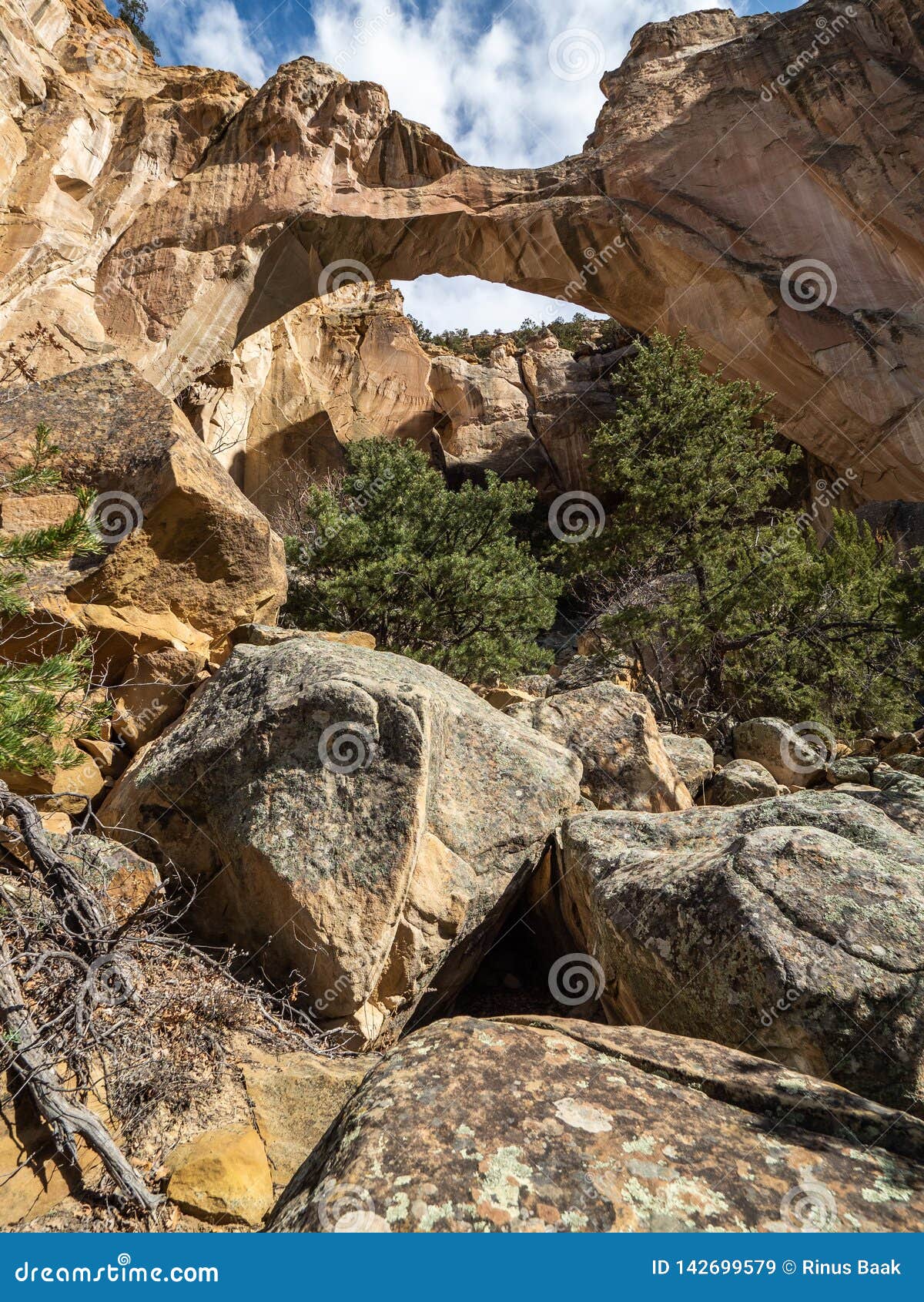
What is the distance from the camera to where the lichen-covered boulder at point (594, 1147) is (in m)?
1.83

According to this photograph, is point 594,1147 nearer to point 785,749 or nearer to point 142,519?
point 142,519

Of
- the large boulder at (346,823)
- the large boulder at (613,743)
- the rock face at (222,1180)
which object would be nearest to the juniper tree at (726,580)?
the large boulder at (613,743)

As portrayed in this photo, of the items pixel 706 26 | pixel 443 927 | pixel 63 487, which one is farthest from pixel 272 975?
pixel 706 26

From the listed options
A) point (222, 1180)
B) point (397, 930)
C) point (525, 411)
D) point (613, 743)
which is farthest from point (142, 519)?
point (525, 411)

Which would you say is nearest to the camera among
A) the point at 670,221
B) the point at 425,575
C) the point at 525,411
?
the point at 425,575

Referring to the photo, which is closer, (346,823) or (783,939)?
(783,939)

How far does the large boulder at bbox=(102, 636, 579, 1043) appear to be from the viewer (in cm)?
372

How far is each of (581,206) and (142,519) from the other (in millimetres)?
14856

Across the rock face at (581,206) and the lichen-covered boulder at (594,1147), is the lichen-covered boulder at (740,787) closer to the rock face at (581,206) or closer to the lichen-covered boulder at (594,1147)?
the lichen-covered boulder at (594,1147)

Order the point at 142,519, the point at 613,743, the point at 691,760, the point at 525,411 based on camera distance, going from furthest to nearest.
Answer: the point at 525,411 → the point at 691,760 → the point at 613,743 → the point at 142,519

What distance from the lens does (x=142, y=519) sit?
5.91m

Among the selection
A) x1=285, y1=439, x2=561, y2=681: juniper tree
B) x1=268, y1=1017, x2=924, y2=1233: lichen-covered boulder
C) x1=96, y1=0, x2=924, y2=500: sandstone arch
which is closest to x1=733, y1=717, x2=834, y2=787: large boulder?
x1=285, y1=439, x2=561, y2=681: juniper tree

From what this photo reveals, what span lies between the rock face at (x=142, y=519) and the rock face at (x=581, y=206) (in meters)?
9.87

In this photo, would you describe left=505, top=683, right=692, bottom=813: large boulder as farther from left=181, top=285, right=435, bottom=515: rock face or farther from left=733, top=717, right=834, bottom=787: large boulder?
left=181, top=285, right=435, bottom=515: rock face
